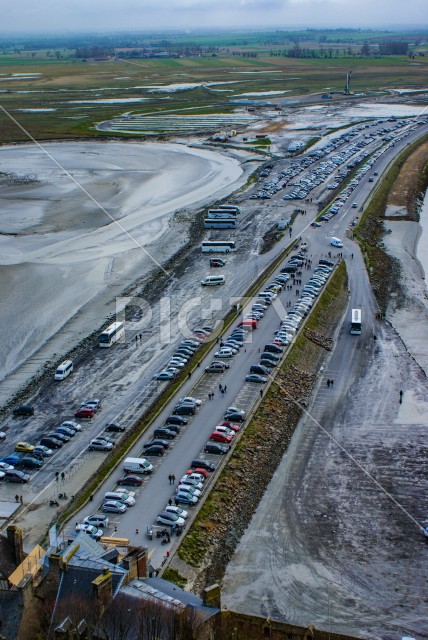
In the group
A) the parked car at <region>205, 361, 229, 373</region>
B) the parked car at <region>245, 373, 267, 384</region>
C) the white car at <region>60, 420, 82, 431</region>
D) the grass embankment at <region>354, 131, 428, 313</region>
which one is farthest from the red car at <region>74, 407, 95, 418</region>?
the grass embankment at <region>354, 131, 428, 313</region>

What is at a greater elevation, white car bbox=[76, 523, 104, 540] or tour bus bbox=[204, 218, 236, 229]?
white car bbox=[76, 523, 104, 540]

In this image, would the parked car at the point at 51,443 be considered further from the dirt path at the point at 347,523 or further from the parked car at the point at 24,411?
the dirt path at the point at 347,523

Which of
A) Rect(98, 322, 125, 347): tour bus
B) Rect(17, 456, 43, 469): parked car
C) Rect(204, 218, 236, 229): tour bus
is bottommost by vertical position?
Rect(204, 218, 236, 229): tour bus

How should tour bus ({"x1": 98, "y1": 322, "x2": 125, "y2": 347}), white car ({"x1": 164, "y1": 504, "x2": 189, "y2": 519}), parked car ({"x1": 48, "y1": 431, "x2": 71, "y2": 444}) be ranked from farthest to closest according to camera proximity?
tour bus ({"x1": 98, "y1": 322, "x2": 125, "y2": 347}) → parked car ({"x1": 48, "y1": 431, "x2": 71, "y2": 444}) → white car ({"x1": 164, "y1": 504, "x2": 189, "y2": 519})

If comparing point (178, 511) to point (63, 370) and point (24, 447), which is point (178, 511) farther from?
point (63, 370)

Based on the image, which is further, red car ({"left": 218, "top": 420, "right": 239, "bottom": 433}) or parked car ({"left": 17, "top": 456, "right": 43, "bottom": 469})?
red car ({"left": 218, "top": 420, "right": 239, "bottom": 433})

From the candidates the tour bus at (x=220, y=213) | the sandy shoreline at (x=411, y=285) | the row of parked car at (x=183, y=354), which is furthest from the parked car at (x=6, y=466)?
the tour bus at (x=220, y=213)

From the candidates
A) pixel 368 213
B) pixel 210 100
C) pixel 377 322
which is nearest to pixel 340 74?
pixel 210 100

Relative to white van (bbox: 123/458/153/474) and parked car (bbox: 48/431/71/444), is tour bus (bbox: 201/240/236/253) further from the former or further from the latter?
white van (bbox: 123/458/153/474)
